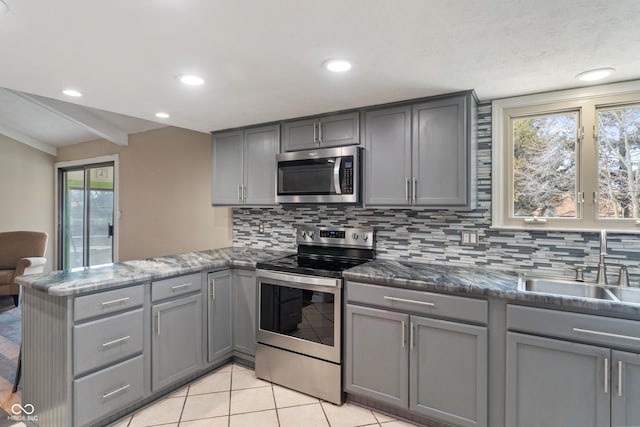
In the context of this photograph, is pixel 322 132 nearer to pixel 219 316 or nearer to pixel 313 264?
pixel 313 264

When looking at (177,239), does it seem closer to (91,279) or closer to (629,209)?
(91,279)

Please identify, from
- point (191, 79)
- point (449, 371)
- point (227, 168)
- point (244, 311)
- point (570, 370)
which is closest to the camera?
point (570, 370)

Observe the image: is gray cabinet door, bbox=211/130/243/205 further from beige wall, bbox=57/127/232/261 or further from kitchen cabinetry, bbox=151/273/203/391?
kitchen cabinetry, bbox=151/273/203/391

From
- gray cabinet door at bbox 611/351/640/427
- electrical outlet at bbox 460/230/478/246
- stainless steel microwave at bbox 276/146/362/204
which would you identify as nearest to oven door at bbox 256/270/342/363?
stainless steel microwave at bbox 276/146/362/204

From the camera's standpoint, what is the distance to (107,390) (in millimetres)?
1941

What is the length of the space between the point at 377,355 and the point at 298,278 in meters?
0.71

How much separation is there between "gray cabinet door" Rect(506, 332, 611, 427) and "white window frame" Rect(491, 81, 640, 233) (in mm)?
840

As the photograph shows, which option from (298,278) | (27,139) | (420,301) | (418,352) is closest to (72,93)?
(298,278)

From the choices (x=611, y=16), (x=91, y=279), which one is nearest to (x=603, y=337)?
(x=611, y=16)

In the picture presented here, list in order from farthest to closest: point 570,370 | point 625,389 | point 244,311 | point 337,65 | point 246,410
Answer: point 244,311, point 246,410, point 337,65, point 570,370, point 625,389

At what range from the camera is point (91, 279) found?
1914mm

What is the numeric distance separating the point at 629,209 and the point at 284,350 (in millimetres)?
2422

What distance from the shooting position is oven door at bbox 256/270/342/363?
2242 mm

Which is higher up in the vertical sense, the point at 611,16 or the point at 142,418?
the point at 611,16
